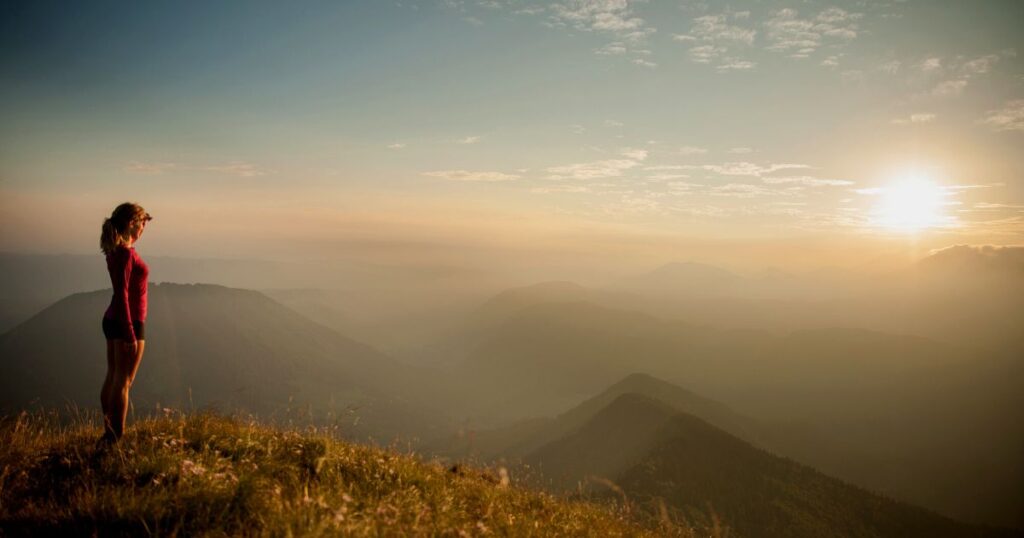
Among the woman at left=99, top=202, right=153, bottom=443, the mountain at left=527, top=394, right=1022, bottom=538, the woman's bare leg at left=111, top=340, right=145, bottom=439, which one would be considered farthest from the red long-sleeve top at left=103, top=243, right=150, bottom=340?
the mountain at left=527, top=394, right=1022, bottom=538

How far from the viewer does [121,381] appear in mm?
6176

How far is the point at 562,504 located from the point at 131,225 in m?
7.84

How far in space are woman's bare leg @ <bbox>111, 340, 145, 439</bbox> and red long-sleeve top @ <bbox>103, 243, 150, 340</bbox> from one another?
24cm

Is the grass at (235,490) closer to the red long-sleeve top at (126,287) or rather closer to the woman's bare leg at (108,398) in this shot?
the woman's bare leg at (108,398)

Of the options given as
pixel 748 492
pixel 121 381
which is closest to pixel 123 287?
pixel 121 381

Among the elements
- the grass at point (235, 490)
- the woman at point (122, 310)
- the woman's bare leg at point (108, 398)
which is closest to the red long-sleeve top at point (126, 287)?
the woman at point (122, 310)

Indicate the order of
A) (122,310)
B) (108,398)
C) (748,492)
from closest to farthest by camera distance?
(108,398), (122,310), (748,492)

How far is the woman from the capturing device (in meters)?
6.02

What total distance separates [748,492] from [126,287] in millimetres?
114523

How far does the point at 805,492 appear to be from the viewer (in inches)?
3711

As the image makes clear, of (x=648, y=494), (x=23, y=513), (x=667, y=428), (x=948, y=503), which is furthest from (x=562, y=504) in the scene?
(x=948, y=503)

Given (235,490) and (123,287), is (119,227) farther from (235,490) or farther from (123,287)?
(235,490)

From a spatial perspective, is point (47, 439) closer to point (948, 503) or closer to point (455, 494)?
point (455, 494)

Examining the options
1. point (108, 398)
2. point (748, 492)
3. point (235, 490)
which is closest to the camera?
point (235, 490)
